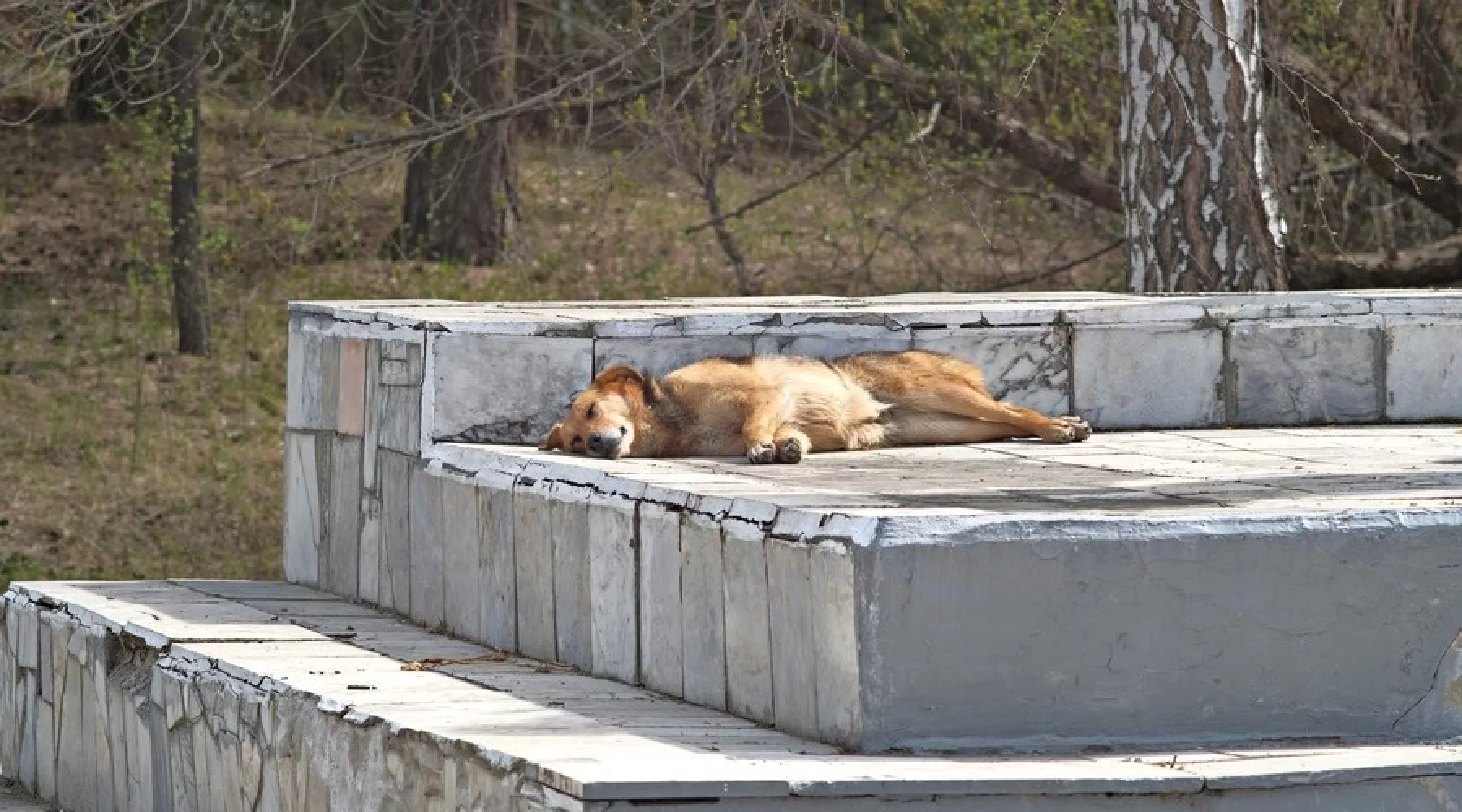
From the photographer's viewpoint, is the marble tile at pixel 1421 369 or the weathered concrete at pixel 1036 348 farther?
the marble tile at pixel 1421 369

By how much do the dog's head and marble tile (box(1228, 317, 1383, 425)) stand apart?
2.59 metres

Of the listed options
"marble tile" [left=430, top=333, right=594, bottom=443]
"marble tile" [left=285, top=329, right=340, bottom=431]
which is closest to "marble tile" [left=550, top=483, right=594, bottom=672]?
"marble tile" [left=430, top=333, right=594, bottom=443]

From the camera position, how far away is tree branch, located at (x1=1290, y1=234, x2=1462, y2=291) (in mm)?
13703

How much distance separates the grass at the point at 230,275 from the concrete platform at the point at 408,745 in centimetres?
545

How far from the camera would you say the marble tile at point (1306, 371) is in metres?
8.55

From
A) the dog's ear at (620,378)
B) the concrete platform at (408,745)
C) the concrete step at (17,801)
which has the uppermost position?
the dog's ear at (620,378)

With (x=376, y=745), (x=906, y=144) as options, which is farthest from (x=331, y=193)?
(x=376, y=745)

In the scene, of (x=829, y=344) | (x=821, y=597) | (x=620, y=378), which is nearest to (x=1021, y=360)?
(x=829, y=344)

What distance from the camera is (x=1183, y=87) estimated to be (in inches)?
441

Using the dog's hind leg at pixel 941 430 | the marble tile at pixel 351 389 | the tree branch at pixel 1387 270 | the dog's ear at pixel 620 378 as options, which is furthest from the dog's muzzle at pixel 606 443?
the tree branch at pixel 1387 270

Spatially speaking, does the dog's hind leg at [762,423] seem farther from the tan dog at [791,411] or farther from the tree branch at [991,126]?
the tree branch at [991,126]

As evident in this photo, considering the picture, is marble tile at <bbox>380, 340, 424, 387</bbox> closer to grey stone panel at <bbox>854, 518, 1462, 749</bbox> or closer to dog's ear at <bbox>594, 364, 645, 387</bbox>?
dog's ear at <bbox>594, 364, 645, 387</bbox>

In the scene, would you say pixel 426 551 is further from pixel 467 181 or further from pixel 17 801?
pixel 467 181

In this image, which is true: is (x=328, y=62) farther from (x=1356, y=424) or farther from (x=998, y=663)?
(x=998, y=663)
